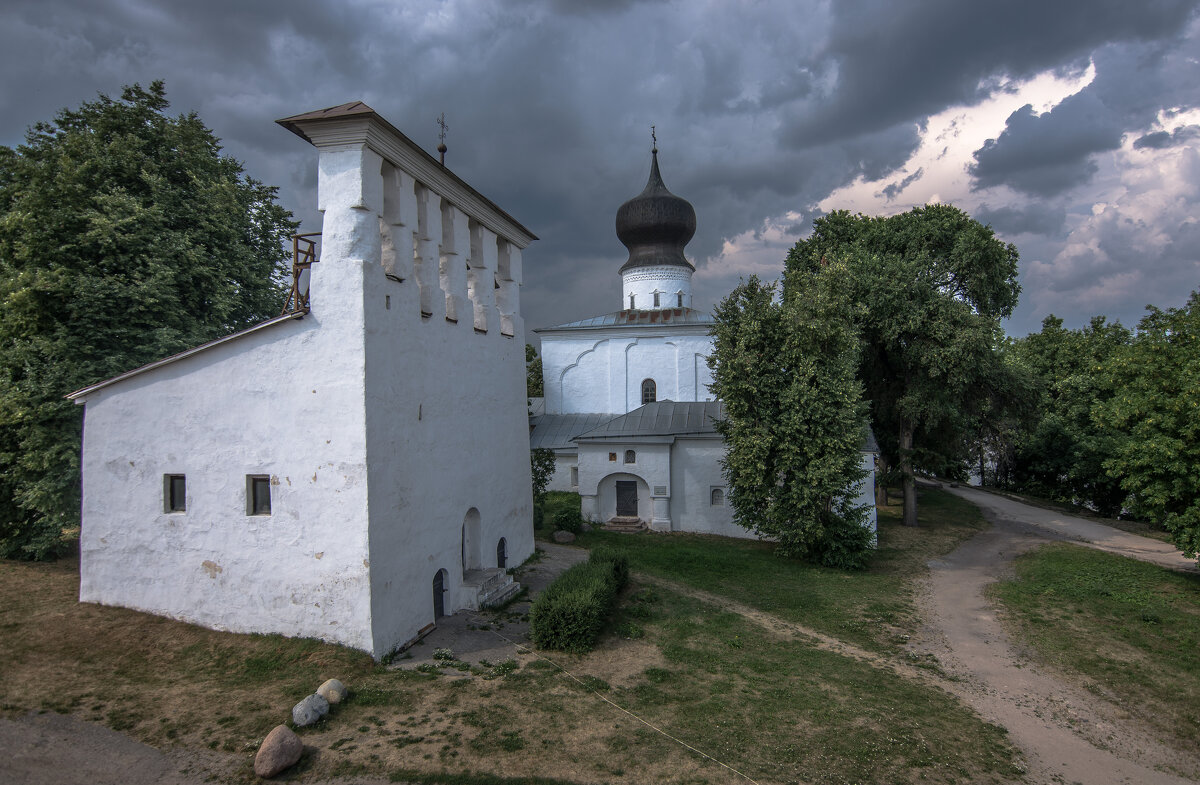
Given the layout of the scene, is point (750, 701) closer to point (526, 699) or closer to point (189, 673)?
point (526, 699)

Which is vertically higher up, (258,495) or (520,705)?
(258,495)

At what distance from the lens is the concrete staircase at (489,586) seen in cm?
1308

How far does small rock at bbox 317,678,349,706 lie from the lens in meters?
8.84

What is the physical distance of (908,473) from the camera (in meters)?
25.9

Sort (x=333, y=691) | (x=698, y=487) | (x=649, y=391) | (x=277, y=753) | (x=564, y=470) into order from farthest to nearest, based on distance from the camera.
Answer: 1. (x=649, y=391)
2. (x=564, y=470)
3. (x=698, y=487)
4. (x=333, y=691)
5. (x=277, y=753)

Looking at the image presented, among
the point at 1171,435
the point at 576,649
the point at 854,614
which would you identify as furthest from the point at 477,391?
the point at 1171,435

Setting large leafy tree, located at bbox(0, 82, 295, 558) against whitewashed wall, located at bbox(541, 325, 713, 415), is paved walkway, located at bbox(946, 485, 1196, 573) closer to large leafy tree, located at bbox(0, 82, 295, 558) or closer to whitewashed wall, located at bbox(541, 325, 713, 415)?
whitewashed wall, located at bbox(541, 325, 713, 415)

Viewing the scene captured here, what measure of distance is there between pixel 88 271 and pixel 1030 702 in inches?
833

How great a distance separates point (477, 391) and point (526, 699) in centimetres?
692

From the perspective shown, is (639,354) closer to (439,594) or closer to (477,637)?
(439,594)

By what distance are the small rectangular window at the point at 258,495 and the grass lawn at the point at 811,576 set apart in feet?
32.9

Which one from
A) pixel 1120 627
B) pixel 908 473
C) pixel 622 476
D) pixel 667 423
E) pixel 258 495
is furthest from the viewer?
pixel 908 473

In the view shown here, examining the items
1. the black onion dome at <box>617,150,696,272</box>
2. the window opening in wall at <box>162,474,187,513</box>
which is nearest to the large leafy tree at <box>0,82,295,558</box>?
the window opening in wall at <box>162,474,187,513</box>

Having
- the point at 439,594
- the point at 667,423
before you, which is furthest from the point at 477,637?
the point at 667,423
